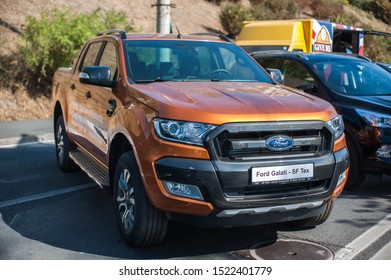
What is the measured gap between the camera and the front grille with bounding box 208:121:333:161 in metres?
3.78

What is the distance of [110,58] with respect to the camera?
552cm

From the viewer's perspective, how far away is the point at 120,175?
442cm

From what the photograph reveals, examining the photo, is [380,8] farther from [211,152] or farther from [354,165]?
[211,152]

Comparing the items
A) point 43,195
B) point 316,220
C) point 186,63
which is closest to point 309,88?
point 186,63

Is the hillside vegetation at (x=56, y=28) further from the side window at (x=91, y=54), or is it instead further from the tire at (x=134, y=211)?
the tire at (x=134, y=211)

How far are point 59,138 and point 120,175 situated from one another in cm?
320

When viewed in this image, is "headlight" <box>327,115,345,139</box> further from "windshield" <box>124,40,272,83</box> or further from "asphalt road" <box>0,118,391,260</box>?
"windshield" <box>124,40,272,83</box>

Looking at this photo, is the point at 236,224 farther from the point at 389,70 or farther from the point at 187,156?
the point at 389,70

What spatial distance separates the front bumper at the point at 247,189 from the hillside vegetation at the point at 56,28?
9335 millimetres

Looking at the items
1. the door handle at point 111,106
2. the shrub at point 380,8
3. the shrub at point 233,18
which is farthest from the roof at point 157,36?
the shrub at point 380,8

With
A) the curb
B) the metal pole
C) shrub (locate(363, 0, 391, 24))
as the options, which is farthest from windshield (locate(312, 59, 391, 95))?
shrub (locate(363, 0, 391, 24))

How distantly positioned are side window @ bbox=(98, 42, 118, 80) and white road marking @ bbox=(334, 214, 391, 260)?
2691mm

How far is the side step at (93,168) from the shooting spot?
4.95 meters

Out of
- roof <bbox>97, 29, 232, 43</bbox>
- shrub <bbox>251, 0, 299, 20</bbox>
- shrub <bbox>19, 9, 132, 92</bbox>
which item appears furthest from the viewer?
shrub <bbox>251, 0, 299, 20</bbox>
